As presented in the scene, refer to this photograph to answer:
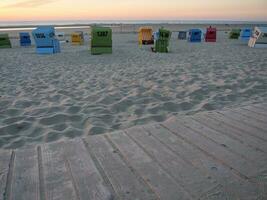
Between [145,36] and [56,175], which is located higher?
[56,175]

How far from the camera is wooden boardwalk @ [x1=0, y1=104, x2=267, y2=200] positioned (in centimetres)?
182

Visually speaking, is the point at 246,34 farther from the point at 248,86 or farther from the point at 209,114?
the point at 209,114

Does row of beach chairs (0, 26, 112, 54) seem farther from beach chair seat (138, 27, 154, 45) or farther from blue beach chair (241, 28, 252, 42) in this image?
blue beach chair (241, 28, 252, 42)

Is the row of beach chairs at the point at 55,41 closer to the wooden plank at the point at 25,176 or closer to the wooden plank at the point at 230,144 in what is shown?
the wooden plank at the point at 230,144

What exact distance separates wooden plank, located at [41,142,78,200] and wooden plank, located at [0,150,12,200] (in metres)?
0.30

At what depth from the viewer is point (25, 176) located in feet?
6.81

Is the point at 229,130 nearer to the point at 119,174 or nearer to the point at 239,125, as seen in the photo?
the point at 239,125

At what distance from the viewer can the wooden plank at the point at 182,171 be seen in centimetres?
179

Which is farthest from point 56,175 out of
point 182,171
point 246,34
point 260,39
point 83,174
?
point 246,34

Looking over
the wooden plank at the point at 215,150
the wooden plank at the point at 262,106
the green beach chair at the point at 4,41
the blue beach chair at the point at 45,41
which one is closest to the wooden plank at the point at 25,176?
the wooden plank at the point at 215,150

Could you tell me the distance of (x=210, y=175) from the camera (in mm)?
1992

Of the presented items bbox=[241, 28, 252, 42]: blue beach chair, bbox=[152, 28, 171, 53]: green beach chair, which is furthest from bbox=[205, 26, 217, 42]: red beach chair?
bbox=[152, 28, 171, 53]: green beach chair

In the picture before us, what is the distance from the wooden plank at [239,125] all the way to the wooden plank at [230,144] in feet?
0.96

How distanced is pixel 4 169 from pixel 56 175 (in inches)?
20.7
